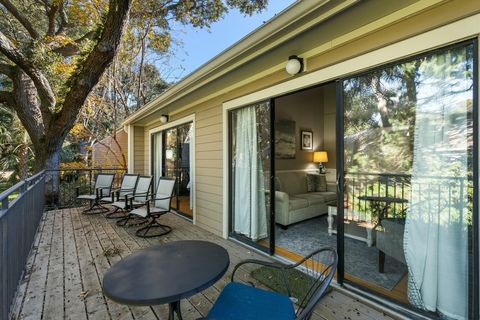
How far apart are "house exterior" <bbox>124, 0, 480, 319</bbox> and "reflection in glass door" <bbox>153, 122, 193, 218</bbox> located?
73 cm

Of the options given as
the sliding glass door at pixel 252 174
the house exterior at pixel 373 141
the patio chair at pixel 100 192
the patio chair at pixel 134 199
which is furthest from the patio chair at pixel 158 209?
the patio chair at pixel 100 192

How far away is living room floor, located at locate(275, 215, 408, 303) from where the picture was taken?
215 centimetres

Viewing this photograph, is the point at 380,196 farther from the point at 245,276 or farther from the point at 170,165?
the point at 170,165

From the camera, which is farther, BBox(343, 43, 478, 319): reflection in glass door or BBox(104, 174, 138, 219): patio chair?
BBox(104, 174, 138, 219): patio chair

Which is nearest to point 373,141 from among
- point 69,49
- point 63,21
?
point 69,49

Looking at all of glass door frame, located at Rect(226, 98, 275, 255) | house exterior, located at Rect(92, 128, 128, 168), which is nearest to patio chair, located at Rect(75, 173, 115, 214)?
glass door frame, located at Rect(226, 98, 275, 255)

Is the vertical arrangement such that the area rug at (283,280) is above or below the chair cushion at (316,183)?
below

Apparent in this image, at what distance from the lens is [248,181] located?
3412 mm

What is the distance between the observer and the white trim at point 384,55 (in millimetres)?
1566

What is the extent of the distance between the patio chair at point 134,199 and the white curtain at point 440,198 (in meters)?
4.15

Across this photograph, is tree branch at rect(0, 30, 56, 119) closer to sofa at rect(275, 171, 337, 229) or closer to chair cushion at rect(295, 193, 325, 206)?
sofa at rect(275, 171, 337, 229)

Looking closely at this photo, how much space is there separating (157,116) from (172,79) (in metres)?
5.91

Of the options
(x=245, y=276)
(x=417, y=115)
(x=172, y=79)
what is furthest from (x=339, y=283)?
(x=172, y=79)

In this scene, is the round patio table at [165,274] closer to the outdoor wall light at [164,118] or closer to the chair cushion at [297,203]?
the chair cushion at [297,203]
